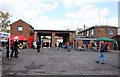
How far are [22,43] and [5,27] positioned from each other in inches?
723

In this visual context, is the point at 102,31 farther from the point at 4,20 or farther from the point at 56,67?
the point at 56,67

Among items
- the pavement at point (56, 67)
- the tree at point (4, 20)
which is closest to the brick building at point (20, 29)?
the tree at point (4, 20)

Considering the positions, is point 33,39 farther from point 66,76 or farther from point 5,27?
point 66,76

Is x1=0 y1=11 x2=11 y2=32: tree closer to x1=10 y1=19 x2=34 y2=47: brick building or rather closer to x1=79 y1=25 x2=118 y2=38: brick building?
x1=10 y1=19 x2=34 y2=47: brick building

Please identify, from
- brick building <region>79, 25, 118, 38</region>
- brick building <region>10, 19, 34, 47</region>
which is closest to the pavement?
brick building <region>10, 19, 34, 47</region>

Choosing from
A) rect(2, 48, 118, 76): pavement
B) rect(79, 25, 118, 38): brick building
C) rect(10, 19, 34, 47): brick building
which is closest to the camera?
rect(2, 48, 118, 76): pavement

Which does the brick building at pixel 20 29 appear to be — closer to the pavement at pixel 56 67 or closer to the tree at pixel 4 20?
the tree at pixel 4 20

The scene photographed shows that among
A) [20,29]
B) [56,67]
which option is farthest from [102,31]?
[56,67]

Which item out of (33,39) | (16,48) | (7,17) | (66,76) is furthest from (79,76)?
(7,17)

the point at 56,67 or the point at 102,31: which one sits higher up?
the point at 102,31

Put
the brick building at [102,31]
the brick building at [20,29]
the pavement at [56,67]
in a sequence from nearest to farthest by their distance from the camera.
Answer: the pavement at [56,67] < the brick building at [20,29] < the brick building at [102,31]

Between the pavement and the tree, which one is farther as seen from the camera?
the tree

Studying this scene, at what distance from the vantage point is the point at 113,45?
54.8 meters

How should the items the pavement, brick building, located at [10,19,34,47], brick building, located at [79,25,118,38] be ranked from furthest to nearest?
brick building, located at [79,25,118,38] → brick building, located at [10,19,34,47] → the pavement
